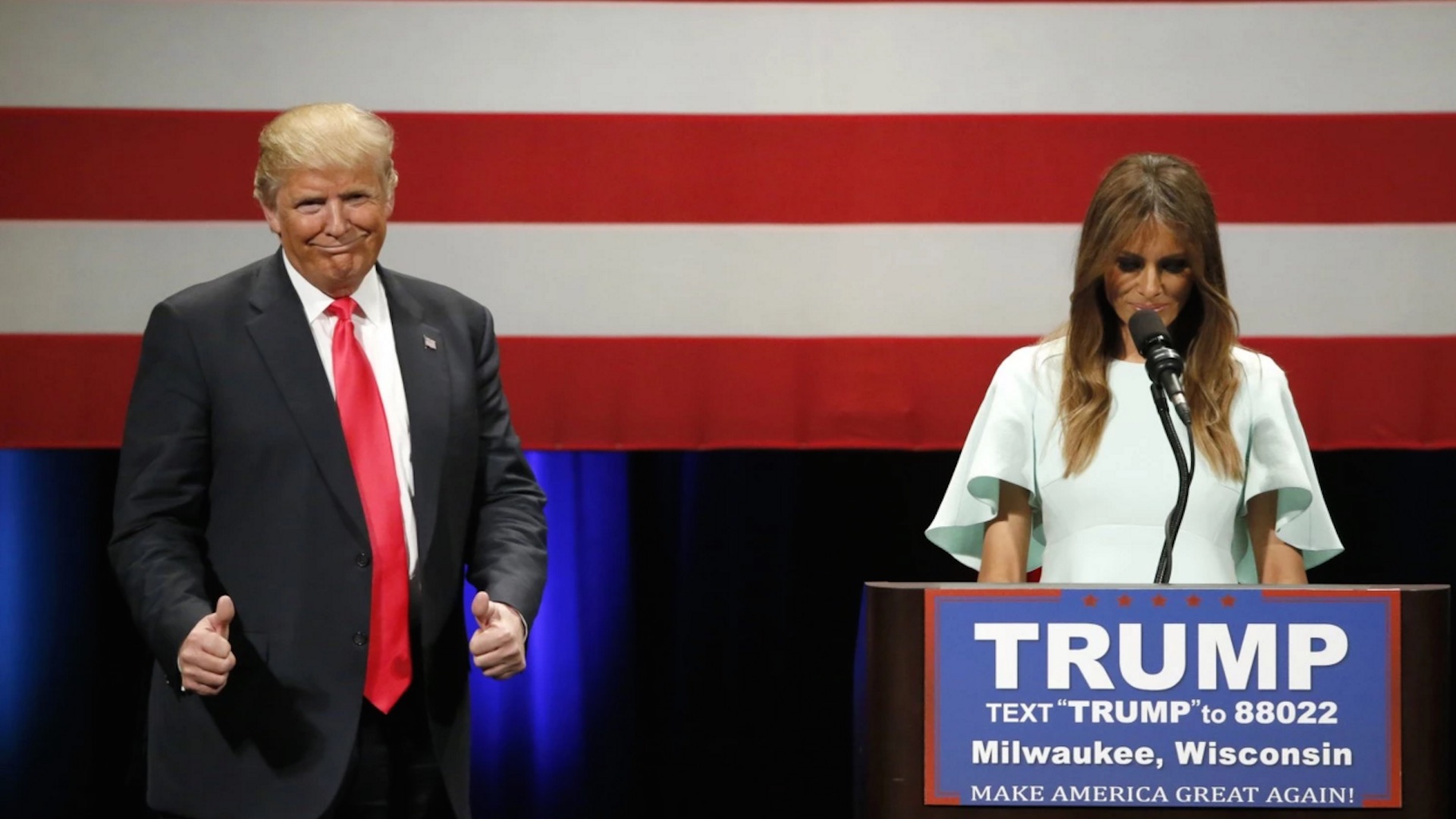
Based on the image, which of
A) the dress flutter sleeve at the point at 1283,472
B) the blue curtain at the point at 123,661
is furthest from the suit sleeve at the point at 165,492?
the blue curtain at the point at 123,661

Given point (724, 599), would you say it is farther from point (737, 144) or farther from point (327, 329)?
point (327, 329)

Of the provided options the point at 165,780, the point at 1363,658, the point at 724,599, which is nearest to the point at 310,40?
the point at 724,599

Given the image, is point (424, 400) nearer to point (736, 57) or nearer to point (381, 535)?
point (381, 535)

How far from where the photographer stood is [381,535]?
157 cm

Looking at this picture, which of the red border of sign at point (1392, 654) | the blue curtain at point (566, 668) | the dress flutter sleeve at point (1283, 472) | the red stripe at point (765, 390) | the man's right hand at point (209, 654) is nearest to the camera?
the red border of sign at point (1392, 654)

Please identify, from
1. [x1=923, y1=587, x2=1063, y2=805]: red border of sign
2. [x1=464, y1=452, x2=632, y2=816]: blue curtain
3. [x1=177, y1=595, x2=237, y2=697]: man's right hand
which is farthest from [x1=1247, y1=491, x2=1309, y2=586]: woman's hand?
[x1=464, y1=452, x2=632, y2=816]: blue curtain

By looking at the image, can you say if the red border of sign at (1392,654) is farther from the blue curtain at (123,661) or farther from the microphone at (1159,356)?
the blue curtain at (123,661)

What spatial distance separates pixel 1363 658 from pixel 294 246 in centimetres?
105

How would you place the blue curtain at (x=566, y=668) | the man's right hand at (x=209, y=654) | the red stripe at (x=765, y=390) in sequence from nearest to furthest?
the man's right hand at (x=209, y=654)
the red stripe at (x=765, y=390)
the blue curtain at (x=566, y=668)

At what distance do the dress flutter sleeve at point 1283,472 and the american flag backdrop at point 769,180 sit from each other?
952 mm

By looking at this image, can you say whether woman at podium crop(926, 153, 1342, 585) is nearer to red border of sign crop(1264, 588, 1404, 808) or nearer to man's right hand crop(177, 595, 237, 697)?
red border of sign crop(1264, 588, 1404, 808)

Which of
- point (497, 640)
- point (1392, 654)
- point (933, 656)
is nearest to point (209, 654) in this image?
point (497, 640)

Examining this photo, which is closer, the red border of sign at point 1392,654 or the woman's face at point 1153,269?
the red border of sign at point 1392,654

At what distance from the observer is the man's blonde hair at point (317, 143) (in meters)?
1.59
